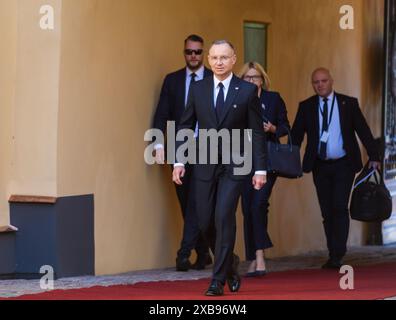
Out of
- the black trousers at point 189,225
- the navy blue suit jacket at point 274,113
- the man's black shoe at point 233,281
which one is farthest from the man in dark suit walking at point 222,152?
the black trousers at point 189,225

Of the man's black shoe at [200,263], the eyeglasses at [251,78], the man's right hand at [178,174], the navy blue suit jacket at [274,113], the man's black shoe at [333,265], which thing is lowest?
the man's black shoe at [333,265]

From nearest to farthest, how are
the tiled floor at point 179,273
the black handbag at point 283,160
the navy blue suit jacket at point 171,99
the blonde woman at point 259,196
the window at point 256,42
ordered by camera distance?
1. the tiled floor at point 179,273
2. the black handbag at point 283,160
3. the blonde woman at point 259,196
4. the navy blue suit jacket at point 171,99
5. the window at point 256,42

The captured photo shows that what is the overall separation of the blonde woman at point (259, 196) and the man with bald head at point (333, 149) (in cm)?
128

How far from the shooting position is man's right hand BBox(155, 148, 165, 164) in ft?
40.9

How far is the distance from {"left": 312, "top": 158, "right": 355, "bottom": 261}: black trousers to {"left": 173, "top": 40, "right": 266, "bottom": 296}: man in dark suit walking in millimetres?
3483

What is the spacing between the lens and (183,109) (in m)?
12.7

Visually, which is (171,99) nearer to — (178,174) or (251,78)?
(251,78)

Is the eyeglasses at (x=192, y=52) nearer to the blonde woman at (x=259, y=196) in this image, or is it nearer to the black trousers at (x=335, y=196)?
the blonde woman at (x=259, y=196)

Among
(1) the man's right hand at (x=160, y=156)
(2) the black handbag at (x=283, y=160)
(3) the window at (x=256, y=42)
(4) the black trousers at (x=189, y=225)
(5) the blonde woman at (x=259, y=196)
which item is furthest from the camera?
(3) the window at (x=256, y=42)

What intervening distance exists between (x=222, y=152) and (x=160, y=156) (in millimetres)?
2597

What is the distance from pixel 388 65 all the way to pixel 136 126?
5.99m

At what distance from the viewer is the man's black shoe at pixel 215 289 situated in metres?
9.84

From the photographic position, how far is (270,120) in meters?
12.3

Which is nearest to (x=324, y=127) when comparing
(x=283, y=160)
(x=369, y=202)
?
(x=369, y=202)
